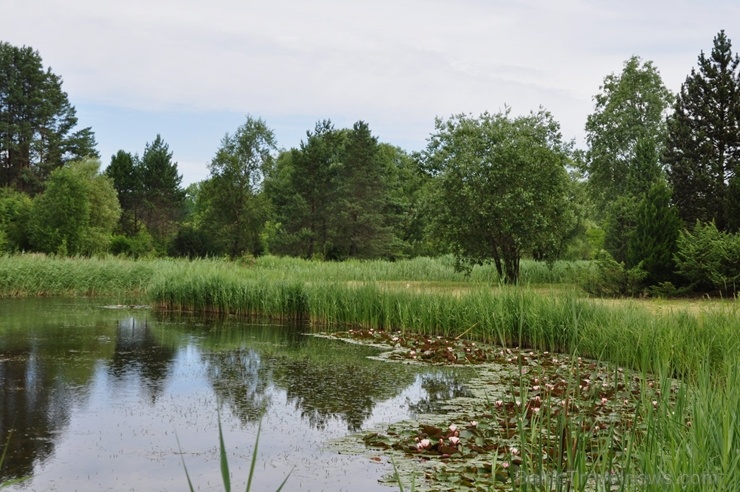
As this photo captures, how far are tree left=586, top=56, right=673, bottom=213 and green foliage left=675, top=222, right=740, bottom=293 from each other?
647 inches

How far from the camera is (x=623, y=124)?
34594 millimetres

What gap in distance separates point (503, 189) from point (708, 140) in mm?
6838

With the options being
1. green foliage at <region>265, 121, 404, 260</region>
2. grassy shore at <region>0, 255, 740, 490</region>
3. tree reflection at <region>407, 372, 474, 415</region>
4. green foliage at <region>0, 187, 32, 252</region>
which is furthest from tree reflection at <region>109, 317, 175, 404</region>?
green foliage at <region>265, 121, 404, 260</region>

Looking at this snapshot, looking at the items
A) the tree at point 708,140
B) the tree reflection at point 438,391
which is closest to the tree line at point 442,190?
the tree at point 708,140

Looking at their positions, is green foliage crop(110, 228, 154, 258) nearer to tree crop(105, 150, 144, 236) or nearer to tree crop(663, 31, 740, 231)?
tree crop(105, 150, 144, 236)

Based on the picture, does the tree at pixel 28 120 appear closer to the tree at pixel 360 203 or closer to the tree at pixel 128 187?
the tree at pixel 128 187

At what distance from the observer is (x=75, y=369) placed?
9984 mm

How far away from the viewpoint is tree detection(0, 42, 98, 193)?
145ft

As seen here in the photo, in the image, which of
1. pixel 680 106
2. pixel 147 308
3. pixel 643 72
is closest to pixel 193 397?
pixel 147 308

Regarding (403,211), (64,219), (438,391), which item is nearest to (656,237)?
(438,391)

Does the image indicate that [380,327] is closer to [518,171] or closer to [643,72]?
[518,171]

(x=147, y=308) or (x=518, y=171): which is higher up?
(x=518, y=171)

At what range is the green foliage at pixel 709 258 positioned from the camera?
1712 centimetres

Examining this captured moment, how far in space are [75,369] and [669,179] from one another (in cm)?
1860
